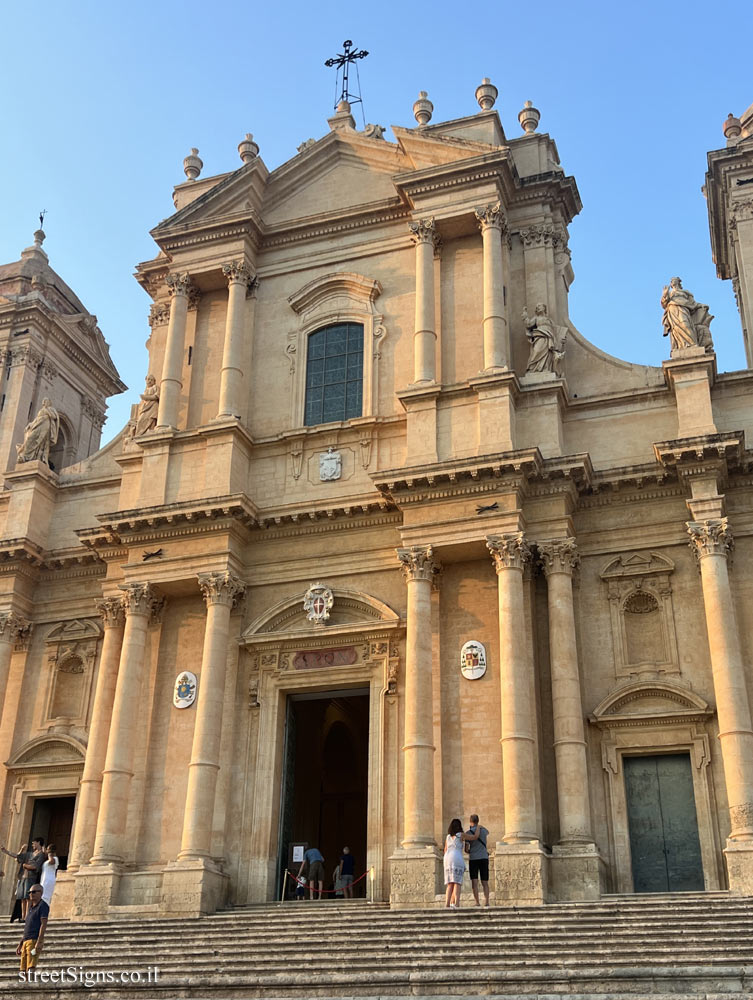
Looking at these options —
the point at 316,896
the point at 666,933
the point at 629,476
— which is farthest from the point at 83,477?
the point at 666,933

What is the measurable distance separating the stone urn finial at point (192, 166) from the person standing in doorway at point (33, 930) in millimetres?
18445

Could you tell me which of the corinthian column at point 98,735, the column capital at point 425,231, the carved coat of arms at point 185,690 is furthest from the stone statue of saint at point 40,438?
the column capital at point 425,231

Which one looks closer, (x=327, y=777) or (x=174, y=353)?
(x=174, y=353)

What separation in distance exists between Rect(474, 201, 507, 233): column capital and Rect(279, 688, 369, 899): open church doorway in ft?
31.6

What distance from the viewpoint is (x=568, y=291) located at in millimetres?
24297

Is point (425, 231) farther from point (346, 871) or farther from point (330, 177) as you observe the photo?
point (346, 871)

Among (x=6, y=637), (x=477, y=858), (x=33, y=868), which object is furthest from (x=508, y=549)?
(x=6, y=637)

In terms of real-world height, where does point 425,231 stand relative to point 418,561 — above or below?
above

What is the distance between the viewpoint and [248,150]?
2659 centimetres

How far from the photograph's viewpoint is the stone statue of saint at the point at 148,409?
24.1 metres

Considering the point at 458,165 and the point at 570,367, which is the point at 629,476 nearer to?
the point at 570,367

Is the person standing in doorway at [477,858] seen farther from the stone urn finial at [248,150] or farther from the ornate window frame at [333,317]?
the stone urn finial at [248,150]

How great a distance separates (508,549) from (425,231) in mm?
7574

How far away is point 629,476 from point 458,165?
25.0 ft
